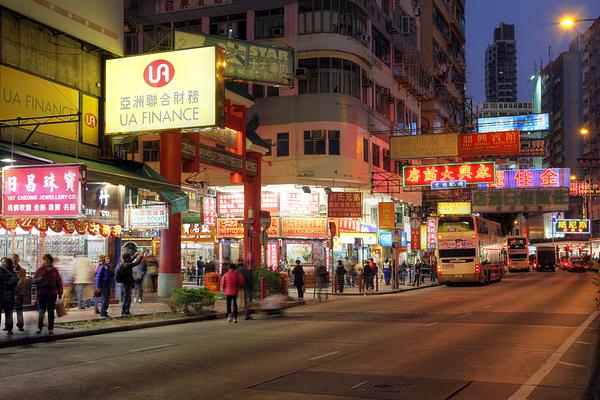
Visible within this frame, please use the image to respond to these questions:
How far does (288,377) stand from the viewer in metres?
10.9

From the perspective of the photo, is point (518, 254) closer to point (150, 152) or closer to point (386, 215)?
point (386, 215)

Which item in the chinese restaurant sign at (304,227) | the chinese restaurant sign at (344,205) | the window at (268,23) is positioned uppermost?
the window at (268,23)

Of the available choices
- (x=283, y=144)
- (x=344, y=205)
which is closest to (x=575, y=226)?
(x=283, y=144)

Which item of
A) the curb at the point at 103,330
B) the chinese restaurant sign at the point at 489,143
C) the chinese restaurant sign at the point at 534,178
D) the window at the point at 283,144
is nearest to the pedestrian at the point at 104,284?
the curb at the point at 103,330

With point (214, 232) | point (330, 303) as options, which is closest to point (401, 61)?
point (214, 232)

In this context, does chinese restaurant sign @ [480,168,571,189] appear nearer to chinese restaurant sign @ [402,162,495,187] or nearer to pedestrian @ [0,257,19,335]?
chinese restaurant sign @ [402,162,495,187]

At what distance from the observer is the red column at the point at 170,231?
2848 cm

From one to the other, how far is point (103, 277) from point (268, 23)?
26797 millimetres

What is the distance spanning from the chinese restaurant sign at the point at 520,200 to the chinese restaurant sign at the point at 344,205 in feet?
93.0

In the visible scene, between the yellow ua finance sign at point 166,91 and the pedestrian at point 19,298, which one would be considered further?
the yellow ua finance sign at point 166,91

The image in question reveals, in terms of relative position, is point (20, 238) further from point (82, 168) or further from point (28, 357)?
point (28, 357)

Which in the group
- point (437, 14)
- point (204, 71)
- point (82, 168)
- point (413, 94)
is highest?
point (437, 14)

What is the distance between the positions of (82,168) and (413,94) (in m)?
44.2

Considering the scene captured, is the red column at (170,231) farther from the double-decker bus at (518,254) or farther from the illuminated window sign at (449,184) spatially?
the double-decker bus at (518,254)
